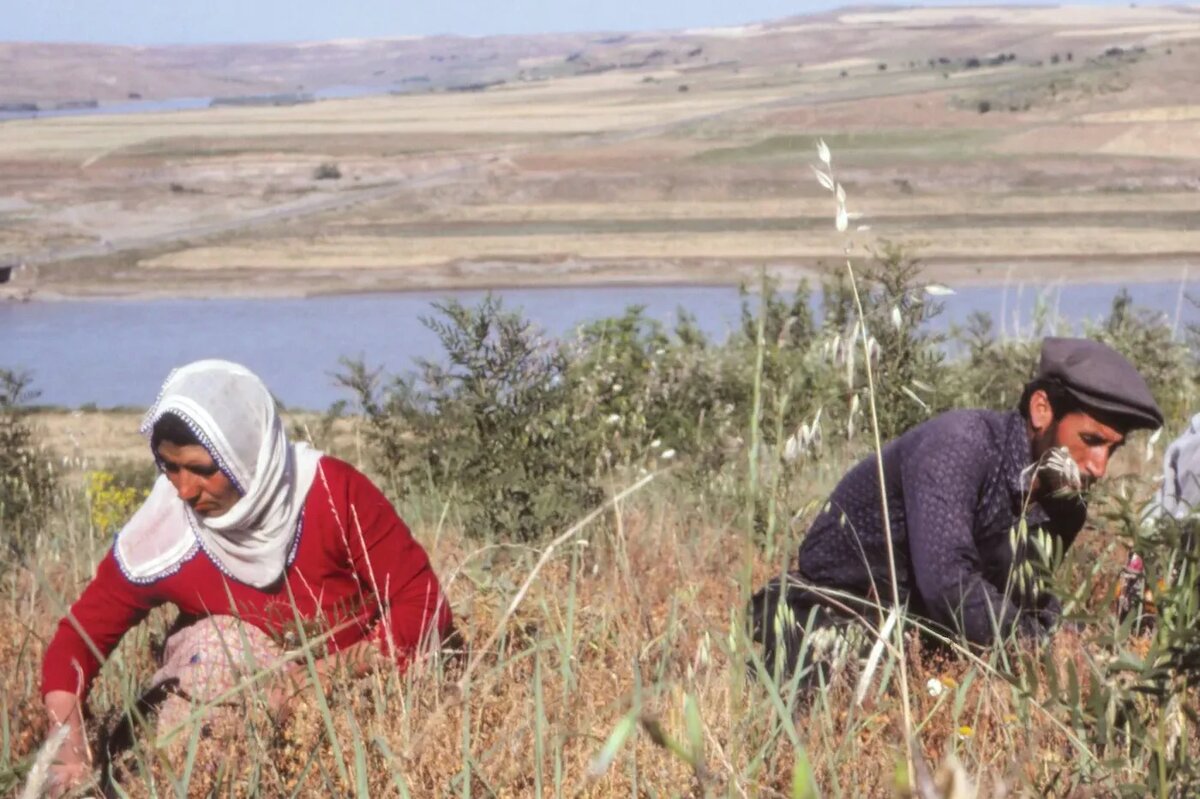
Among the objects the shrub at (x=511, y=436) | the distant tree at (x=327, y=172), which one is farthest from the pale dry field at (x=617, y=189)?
the shrub at (x=511, y=436)

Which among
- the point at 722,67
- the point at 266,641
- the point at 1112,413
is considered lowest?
the point at 722,67

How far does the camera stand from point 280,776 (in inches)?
106

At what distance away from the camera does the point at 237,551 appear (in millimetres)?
3479

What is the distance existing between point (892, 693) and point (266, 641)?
1.17 meters

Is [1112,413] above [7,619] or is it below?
above

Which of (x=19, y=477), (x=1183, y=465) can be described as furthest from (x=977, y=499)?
(x=19, y=477)

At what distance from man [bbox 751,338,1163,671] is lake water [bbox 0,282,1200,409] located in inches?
501

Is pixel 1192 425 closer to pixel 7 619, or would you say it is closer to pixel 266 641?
pixel 266 641

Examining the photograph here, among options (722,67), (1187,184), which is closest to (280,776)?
(1187,184)

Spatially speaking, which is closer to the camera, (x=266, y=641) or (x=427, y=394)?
(x=266, y=641)

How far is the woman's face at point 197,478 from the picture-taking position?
11.1 feet

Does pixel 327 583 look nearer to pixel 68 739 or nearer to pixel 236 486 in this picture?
pixel 236 486

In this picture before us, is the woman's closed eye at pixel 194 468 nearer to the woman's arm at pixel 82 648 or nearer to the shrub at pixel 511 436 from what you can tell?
the woman's arm at pixel 82 648

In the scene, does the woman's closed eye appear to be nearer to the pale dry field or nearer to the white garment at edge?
the white garment at edge
